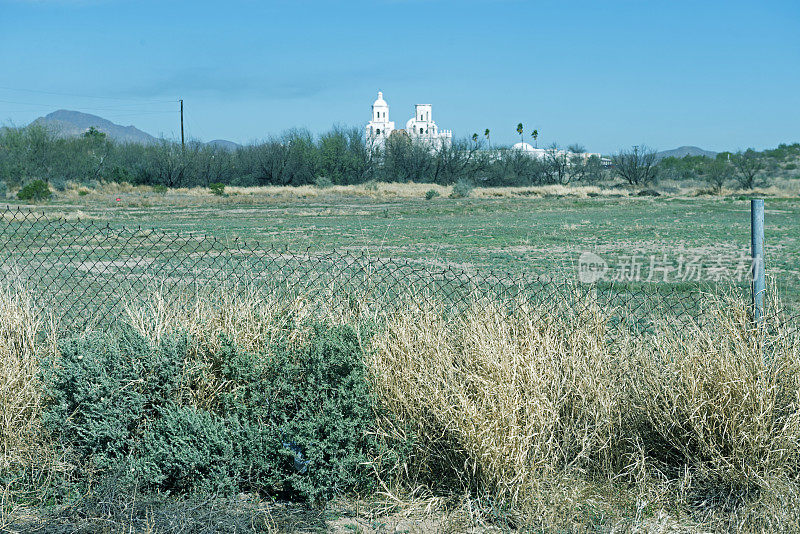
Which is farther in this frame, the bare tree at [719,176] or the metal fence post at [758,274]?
the bare tree at [719,176]

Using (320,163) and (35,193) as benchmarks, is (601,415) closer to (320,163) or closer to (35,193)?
(35,193)

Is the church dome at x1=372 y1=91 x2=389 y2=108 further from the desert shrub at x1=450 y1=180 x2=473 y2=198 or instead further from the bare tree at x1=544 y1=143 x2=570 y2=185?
the desert shrub at x1=450 y1=180 x2=473 y2=198

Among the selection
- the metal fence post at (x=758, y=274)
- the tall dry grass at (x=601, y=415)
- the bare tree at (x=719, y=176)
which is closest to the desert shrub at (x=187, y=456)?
the tall dry grass at (x=601, y=415)

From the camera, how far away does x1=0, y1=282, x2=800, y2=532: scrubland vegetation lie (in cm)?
386

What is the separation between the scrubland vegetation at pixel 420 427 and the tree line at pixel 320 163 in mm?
68298

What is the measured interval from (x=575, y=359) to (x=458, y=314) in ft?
3.23

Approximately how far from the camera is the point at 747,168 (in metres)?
70.1

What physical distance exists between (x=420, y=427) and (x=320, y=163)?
77611 millimetres

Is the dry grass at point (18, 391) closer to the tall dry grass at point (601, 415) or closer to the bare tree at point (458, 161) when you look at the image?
the tall dry grass at point (601, 415)

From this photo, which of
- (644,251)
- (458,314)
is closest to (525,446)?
(458,314)

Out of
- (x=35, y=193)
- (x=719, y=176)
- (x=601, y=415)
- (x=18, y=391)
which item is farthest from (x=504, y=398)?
(x=719, y=176)

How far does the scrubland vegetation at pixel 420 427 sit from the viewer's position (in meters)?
3.86

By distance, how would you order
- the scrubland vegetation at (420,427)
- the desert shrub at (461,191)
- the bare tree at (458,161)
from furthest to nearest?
the bare tree at (458,161), the desert shrub at (461,191), the scrubland vegetation at (420,427)

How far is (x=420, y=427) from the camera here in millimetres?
4258
